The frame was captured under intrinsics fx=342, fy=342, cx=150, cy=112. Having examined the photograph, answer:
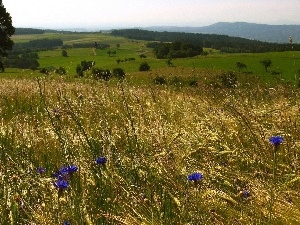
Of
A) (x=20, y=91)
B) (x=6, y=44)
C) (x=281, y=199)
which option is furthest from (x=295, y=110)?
(x=6, y=44)

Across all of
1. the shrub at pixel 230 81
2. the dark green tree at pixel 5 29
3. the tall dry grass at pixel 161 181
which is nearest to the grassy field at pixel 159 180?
the tall dry grass at pixel 161 181

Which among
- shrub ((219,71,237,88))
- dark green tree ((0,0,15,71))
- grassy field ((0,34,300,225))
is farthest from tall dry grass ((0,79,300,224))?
dark green tree ((0,0,15,71))

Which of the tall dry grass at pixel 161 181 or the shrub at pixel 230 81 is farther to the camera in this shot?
the shrub at pixel 230 81

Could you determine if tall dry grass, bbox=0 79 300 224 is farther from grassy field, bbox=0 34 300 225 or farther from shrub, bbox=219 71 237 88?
shrub, bbox=219 71 237 88

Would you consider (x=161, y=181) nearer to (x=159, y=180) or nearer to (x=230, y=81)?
(x=159, y=180)

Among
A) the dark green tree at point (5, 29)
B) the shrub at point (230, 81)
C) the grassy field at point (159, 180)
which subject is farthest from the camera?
the dark green tree at point (5, 29)

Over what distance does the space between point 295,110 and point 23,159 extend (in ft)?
11.8

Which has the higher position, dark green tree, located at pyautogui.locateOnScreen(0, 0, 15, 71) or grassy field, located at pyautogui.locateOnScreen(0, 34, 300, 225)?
dark green tree, located at pyautogui.locateOnScreen(0, 0, 15, 71)

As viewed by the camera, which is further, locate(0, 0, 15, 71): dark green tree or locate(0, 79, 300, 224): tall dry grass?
locate(0, 0, 15, 71): dark green tree

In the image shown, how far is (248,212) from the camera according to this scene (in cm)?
233

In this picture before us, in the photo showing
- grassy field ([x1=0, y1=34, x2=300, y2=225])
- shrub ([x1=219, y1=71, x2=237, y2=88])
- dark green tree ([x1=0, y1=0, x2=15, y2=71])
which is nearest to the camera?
grassy field ([x1=0, y1=34, x2=300, y2=225])

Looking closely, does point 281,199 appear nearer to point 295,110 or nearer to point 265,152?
point 265,152

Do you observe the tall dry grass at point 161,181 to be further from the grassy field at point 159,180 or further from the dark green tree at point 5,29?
the dark green tree at point 5,29

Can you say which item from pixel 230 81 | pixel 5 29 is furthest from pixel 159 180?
pixel 5 29
